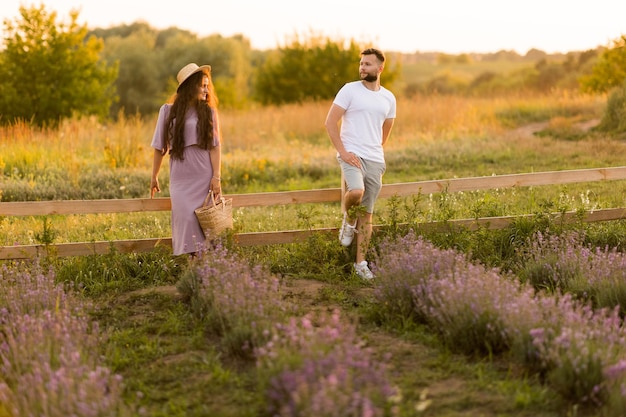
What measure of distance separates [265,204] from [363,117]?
4.35 ft

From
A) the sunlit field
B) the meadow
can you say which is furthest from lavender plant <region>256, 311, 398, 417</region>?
the sunlit field

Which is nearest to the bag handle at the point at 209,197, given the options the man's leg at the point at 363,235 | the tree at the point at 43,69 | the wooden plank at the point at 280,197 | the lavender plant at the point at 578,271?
the wooden plank at the point at 280,197

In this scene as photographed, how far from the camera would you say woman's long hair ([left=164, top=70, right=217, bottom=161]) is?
6.44 meters

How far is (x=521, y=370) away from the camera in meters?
4.64

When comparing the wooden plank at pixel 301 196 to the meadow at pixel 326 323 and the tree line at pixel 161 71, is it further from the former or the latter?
the tree line at pixel 161 71

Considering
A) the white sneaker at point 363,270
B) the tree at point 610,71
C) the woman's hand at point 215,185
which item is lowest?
the white sneaker at point 363,270

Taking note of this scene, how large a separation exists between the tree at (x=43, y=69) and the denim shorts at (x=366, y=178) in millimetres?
17855

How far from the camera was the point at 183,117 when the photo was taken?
643 centimetres

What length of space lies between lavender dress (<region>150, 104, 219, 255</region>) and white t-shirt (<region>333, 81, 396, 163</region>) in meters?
1.10

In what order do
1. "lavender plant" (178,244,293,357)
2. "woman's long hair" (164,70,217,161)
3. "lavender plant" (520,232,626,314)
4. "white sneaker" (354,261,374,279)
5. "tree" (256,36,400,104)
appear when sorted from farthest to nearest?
1. "tree" (256,36,400,104)
2. "white sneaker" (354,261,374,279)
3. "woman's long hair" (164,70,217,161)
4. "lavender plant" (520,232,626,314)
5. "lavender plant" (178,244,293,357)

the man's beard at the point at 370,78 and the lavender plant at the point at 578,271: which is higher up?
the man's beard at the point at 370,78

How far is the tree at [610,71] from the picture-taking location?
24359 millimetres

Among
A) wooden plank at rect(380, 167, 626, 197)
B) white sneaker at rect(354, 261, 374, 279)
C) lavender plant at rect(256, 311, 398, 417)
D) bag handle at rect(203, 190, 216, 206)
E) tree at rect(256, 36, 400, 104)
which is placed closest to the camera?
lavender plant at rect(256, 311, 398, 417)

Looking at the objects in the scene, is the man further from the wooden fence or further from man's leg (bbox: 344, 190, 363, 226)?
the wooden fence
